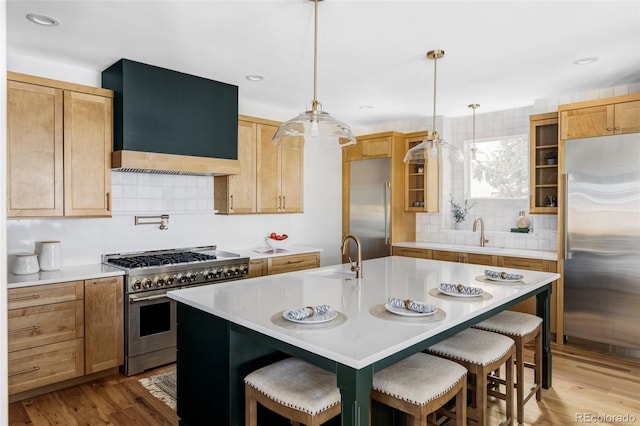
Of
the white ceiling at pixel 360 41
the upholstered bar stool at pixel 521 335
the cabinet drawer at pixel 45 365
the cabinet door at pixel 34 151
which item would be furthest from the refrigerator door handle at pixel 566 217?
the cabinet door at pixel 34 151

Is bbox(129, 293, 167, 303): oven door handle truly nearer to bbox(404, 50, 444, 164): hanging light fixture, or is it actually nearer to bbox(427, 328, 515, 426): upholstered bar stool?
bbox(427, 328, 515, 426): upholstered bar stool

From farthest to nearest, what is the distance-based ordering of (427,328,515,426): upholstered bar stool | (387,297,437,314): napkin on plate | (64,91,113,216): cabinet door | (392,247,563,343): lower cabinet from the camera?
(392,247,563,343): lower cabinet < (64,91,113,216): cabinet door < (427,328,515,426): upholstered bar stool < (387,297,437,314): napkin on plate

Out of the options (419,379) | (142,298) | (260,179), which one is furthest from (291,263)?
(419,379)

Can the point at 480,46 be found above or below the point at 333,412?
above

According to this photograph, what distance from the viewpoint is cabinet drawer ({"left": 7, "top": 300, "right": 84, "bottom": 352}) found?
279 cm

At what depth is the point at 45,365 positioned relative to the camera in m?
2.93

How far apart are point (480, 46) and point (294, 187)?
2.58 metres

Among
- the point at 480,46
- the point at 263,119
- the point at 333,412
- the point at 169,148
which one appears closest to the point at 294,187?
the point at 263,119

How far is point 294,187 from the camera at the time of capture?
4945mm

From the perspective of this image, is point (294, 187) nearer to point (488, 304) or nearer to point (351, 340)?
point (488, 304)

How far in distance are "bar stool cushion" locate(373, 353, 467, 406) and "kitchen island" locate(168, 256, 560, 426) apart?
189mm

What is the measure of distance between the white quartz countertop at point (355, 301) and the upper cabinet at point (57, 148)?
61.4 inches

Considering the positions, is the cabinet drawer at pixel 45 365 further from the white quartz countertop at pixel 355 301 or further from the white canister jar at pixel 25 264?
the white quartz countertop at pixel 355 301

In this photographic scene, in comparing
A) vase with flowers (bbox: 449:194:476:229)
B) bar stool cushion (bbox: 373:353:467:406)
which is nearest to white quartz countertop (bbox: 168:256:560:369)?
bar stool cushion (bbox: 373:353:467:406)
